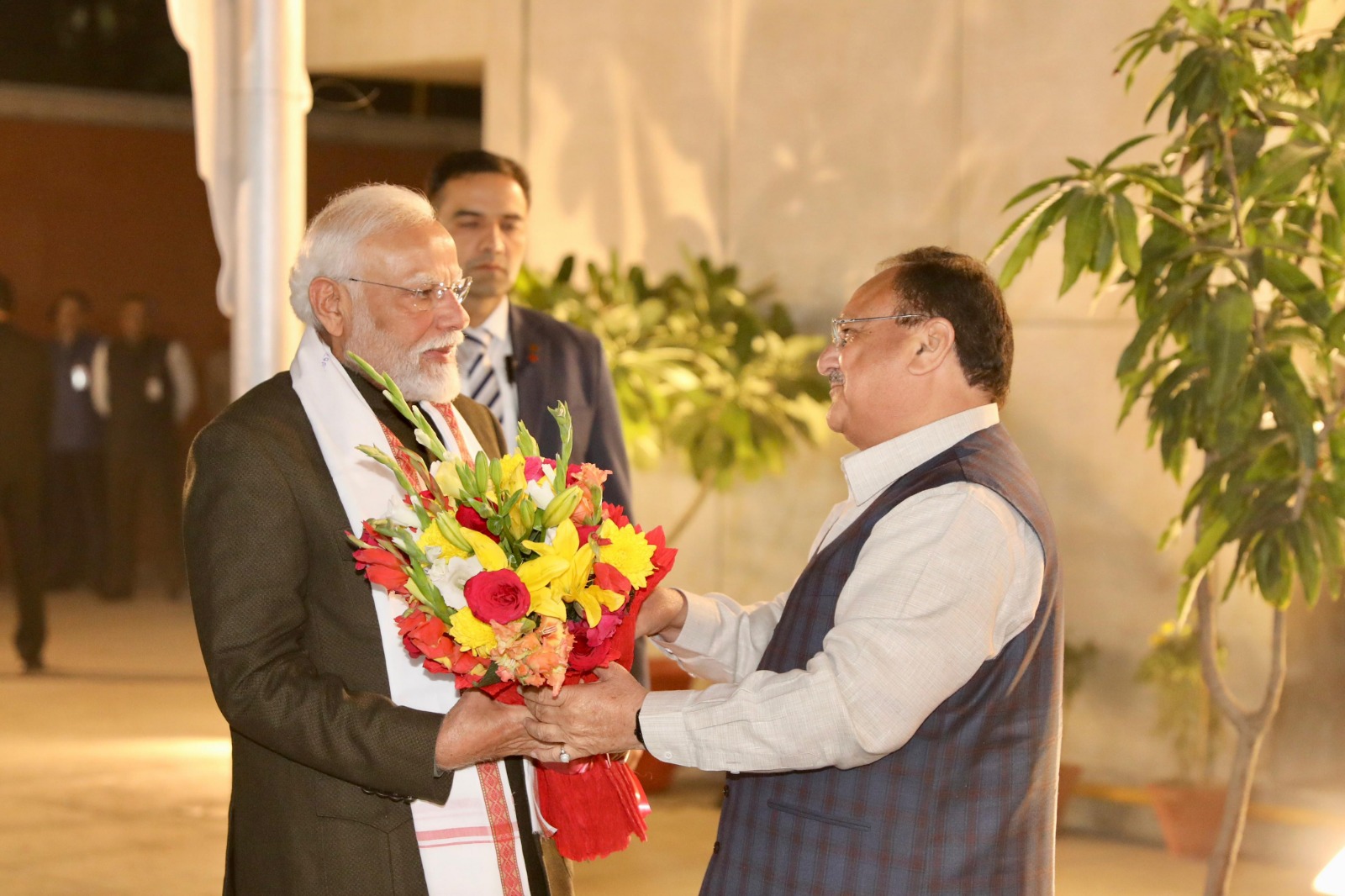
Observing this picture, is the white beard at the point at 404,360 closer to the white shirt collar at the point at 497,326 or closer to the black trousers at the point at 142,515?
the white shirt collar at the point at 497,326

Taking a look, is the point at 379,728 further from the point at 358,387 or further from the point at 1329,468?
the point at 1329,468

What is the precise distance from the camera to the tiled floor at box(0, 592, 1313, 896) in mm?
5184

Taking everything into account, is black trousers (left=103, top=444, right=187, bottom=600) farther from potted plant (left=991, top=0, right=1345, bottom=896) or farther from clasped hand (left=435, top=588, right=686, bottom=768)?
clasped hand (left=435, top=588, right=686, bottom=768)

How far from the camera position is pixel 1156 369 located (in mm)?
3631

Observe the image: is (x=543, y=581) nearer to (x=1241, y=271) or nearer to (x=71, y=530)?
(x=1241, y=271)

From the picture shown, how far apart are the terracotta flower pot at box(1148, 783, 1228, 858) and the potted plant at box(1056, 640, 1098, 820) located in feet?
1.11

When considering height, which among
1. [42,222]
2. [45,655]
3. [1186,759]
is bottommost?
[45,655]

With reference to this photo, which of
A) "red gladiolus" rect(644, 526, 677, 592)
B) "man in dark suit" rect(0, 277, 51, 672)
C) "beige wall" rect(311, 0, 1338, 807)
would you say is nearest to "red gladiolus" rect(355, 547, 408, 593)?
"red gladiolus" rect(644, 526, 677, 592)

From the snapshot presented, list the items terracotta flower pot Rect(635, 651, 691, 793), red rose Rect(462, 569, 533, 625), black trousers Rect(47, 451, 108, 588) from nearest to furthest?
1. red rose Rect(462, 569, 533, 625)
2. terracotta flower pot Rect(635, 651, 691, 793)
3. black trousers Rect(47, 451, 108, 588)

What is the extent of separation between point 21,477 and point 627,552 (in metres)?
7.46

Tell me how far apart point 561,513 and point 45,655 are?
8.39 meters

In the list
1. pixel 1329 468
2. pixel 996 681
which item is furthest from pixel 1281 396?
pixel 996 681

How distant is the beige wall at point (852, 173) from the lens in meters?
5.74

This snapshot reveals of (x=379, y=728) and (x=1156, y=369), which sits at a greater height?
(x=1156, y=369)
